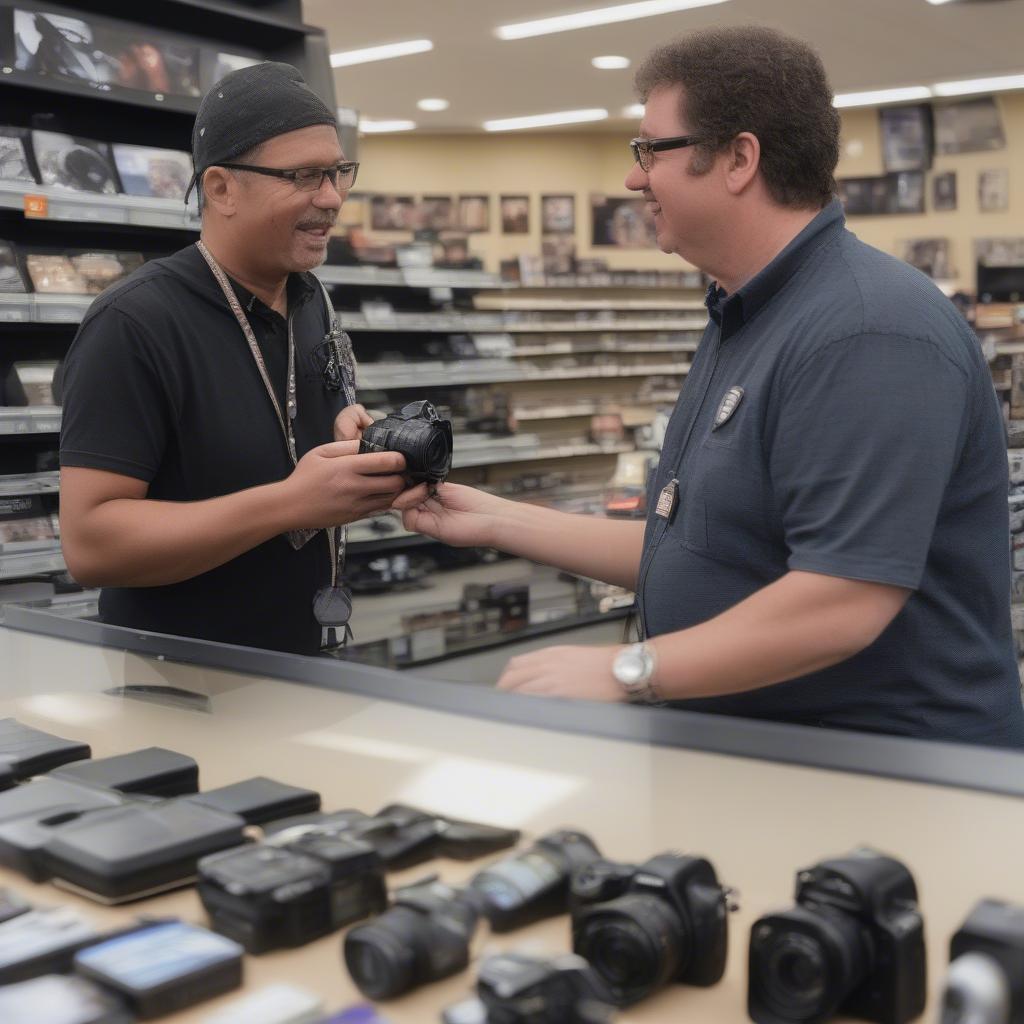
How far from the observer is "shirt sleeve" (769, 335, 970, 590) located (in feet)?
4.26

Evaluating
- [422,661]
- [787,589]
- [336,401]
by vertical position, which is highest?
[336,401]

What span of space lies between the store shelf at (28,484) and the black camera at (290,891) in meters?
3.21

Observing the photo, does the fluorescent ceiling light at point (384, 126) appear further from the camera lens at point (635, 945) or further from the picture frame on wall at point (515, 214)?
the camera lens at point (635, 945)

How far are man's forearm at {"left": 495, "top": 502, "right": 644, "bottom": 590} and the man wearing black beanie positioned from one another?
23cm

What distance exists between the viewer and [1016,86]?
9.98 meters

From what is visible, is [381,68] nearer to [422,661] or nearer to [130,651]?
[422,661]

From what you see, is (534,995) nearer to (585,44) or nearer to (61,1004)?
(61,1004)

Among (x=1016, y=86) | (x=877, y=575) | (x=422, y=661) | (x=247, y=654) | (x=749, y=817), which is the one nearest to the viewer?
(x=749, y=817)

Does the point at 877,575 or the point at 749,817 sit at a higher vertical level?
the point at 877,575

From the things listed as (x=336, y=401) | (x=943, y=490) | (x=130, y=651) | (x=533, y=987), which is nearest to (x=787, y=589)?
(x=943, y=490)

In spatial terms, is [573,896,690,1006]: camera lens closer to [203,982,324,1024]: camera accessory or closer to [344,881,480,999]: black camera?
[344,881,480,999]: black camera

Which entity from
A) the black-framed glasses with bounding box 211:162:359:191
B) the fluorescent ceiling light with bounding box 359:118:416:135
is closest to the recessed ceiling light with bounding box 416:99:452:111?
the fluorescent ceiling light with bounding box 359:118:416:135

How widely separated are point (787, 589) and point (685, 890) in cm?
47

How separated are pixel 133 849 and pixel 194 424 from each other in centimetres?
110
